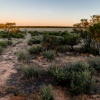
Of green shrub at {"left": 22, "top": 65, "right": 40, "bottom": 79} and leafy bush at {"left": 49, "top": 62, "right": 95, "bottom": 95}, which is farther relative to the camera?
green shrub at {"left": 22, "top": 65, "right": 40, "bottom": 79}

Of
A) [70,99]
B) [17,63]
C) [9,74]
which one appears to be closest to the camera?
[70,99]

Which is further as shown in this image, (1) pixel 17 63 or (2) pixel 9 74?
(1) pixel 17 63

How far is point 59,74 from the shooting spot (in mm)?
7988

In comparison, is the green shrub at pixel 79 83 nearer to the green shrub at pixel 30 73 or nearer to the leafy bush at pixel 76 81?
the leafy bush at pixel 76 81

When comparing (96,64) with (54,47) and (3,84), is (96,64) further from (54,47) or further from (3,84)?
(54,47)

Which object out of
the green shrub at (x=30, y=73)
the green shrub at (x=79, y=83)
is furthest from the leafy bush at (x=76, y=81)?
the green shrub at (x=30, y=73)

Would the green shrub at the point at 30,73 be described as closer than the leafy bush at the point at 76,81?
No

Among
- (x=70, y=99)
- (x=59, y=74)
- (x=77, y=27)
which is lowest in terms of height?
(x=70, y=99)

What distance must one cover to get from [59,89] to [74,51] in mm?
8803

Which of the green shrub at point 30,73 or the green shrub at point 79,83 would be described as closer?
the green shrub at point 79,83

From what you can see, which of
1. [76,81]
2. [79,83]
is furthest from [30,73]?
[79,83]

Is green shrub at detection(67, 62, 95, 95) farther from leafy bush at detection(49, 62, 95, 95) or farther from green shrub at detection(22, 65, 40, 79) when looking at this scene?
green shrub at detection(22, 65, 40, 79)

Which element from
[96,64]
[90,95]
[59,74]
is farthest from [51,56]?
[90,95]

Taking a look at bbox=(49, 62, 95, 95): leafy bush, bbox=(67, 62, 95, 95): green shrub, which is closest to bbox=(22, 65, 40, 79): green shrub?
bbox=(49, 62, 95, 95): leafy bush
